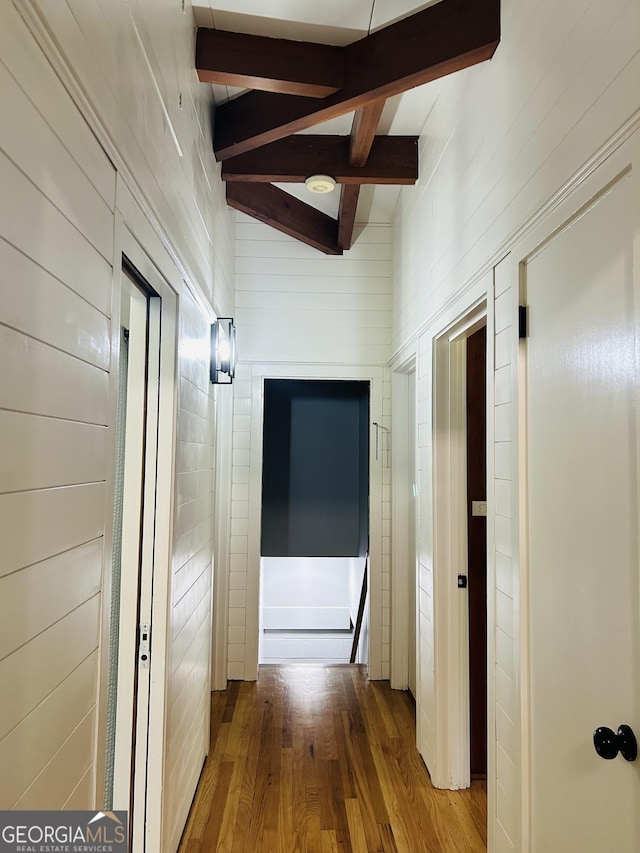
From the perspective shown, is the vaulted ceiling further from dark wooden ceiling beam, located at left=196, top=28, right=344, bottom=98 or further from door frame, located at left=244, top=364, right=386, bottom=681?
door frame, located at left=244, top=364, right=386, bottom=681

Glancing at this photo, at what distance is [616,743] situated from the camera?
3.30 feet

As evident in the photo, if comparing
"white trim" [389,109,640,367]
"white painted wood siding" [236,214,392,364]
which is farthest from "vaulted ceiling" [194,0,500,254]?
"white painted wood siding" [236,214,392,364]

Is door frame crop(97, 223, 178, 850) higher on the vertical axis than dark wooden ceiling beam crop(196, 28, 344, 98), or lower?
lower

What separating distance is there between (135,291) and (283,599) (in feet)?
16.3

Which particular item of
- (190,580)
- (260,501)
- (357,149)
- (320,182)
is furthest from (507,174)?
(260,501)

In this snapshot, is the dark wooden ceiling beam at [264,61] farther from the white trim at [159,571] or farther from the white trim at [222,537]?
the white trim at [222,537]

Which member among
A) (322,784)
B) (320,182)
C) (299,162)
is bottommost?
(322,784)

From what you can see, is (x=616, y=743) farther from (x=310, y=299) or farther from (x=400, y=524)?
(x=310, y=299)

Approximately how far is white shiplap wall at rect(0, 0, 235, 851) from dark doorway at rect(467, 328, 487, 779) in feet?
5.33

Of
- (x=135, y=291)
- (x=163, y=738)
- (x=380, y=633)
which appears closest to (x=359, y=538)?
(x=380, y=633)

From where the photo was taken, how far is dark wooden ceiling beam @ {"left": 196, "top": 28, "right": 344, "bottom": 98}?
6.52 feet

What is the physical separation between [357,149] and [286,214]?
2.74ft

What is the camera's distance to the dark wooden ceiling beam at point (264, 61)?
6.52 feet

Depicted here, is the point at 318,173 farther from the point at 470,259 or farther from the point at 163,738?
the point at 163,738
